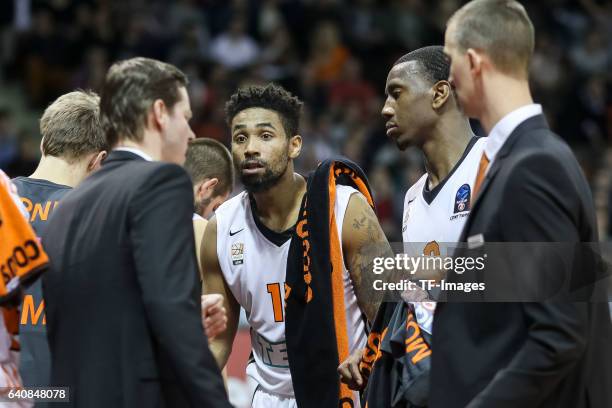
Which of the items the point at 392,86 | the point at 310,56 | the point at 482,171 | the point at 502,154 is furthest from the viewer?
the point at 310,56

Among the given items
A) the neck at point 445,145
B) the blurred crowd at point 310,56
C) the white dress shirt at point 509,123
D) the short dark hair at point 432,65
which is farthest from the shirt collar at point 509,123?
the blurred crowd at point 310,56

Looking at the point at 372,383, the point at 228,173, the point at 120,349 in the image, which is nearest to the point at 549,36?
the point at 228,173

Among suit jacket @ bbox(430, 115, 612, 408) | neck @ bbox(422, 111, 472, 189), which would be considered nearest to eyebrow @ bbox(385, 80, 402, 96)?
neck @ bbox(422, 111, 472, 189)

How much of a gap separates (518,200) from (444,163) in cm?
180

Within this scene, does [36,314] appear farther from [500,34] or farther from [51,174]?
[500,34]

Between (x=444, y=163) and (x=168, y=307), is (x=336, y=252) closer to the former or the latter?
(x=444, y=163)

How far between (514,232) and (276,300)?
8.03ft

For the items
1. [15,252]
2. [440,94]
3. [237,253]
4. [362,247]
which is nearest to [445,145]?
[440,94]

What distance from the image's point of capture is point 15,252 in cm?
352

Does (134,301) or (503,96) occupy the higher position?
(503,96)

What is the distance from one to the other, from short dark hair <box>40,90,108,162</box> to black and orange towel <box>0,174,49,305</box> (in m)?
0.93

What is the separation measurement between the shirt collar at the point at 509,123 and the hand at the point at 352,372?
5.20 ft

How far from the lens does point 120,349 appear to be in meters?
3.31

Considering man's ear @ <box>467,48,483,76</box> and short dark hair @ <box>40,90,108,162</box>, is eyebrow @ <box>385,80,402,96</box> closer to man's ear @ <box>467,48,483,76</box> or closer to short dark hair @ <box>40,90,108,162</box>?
short dark hair @ <box>40,90,108,162</box>
